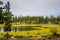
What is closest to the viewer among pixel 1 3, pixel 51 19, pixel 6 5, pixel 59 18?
pixel 1 3

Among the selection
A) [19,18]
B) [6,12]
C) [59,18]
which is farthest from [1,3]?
[19,18]

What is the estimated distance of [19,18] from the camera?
15750 cm

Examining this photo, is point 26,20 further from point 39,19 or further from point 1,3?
point 1,3

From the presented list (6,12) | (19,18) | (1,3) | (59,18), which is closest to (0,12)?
(6,12)

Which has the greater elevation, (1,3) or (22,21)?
(1,3)

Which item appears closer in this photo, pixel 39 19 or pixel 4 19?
pixel 4 19

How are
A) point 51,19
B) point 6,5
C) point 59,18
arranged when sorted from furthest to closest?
point 51,19, point 59,18, point 6,5

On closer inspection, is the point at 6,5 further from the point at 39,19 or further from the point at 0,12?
the point at 39,19

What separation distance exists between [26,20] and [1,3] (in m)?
142

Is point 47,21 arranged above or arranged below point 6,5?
below

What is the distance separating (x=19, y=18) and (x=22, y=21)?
6918 millimetres

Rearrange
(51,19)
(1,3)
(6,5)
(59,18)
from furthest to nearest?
(51,19) < (59,18) < (6,5) < (1,3)

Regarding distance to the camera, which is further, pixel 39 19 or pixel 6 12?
pixel 39 19

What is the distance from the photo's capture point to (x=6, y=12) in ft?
30.9
